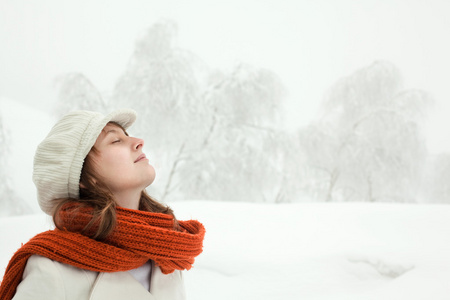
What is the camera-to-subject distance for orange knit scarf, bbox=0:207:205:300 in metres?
0.68

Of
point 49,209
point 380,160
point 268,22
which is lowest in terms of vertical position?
point 380,160

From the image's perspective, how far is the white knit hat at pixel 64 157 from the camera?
0.75 meters

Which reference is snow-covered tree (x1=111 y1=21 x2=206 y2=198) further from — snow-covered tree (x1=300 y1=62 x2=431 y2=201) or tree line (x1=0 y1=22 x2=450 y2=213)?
snow-covered tree (x1=300 y1=62 x2=431 y2=201)

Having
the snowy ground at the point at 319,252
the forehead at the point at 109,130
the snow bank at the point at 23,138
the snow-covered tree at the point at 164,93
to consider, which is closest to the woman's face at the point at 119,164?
the forehead at the point at 109,130

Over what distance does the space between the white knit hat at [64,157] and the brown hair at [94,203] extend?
25 millimetres

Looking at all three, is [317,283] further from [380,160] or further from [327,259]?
[380,160]

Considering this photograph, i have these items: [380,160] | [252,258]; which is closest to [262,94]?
[380,160]

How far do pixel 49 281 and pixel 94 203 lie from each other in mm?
177

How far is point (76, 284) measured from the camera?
2.23 ft

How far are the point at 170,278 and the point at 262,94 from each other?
3.96m

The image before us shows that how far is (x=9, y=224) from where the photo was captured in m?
2.00

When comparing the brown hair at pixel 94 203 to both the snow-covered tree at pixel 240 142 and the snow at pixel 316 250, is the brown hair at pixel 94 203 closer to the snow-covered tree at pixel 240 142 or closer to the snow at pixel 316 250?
the snow at pixel 316 250

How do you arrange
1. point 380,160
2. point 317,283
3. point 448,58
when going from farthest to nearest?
point 448,58, point 380,160, point 317,283

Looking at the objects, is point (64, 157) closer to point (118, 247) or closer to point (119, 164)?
point (119, 164)
